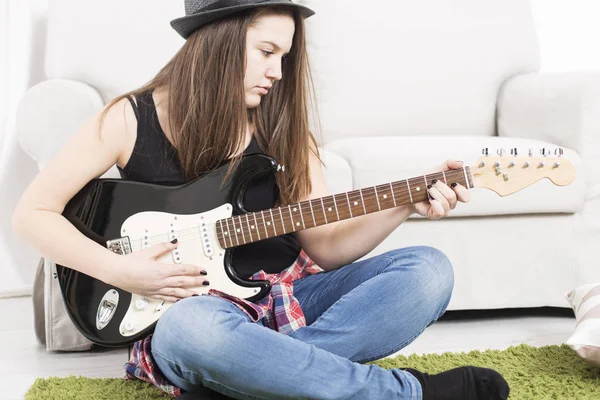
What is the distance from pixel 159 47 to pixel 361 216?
1022mm

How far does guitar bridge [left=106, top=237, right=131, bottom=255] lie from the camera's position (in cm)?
130

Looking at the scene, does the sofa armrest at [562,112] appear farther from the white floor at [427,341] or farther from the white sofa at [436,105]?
the white floor at [427,341]

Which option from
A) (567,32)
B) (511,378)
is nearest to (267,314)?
(511,378)

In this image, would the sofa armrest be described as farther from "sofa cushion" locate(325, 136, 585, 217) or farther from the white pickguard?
the white pickguard

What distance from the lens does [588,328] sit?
1437 mm

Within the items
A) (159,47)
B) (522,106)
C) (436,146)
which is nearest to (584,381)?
(436,146)

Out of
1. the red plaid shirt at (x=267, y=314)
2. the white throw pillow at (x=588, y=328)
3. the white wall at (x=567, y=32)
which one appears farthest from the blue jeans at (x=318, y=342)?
the white wall at (x=567, y=32)

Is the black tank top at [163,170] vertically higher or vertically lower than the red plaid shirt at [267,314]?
higher

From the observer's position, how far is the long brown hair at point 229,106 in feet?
4.29

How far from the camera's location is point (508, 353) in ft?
5.09

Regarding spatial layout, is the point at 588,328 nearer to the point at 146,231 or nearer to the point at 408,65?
the point at 146,231

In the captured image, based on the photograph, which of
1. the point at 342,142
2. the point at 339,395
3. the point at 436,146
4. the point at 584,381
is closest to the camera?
the point at 339,395

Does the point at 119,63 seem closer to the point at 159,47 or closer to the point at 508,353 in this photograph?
the point at 159,47

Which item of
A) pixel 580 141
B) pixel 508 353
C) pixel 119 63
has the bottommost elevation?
pixel 508 353
